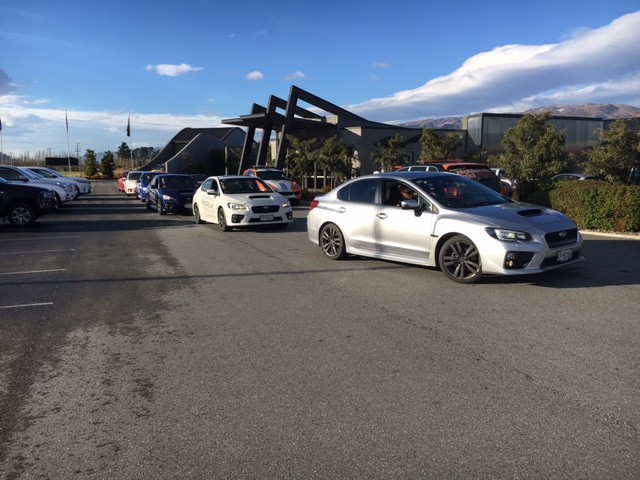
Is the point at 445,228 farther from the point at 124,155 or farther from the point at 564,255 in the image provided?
the point at 124,155

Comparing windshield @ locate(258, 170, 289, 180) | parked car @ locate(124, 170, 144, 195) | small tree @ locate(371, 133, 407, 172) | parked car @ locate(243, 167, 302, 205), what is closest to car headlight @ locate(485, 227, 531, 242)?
parked car @ locate(243, 167, 302, 205)

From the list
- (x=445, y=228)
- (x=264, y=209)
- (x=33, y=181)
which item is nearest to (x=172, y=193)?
(x=33, y=181)

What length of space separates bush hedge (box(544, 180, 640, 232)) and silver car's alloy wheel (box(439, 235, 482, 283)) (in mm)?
7088

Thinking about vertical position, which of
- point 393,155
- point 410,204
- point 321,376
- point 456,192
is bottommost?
point 321,376

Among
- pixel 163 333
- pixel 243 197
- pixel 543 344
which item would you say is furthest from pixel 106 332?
pixel 243 197

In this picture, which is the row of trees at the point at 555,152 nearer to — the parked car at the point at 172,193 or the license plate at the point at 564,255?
the license plate at the point at 564,255

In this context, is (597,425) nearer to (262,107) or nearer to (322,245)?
(322,245)

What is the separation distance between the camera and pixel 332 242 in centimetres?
981

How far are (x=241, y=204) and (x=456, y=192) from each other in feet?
23.4

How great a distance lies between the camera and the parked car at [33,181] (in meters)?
21.2

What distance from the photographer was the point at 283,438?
3441 millimetres

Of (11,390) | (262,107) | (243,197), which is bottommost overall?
(11,390)

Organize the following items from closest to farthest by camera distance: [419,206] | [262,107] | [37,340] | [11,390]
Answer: [11,390] → [37,340] → [419,206] → [262,107]

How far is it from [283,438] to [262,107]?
3858cm
